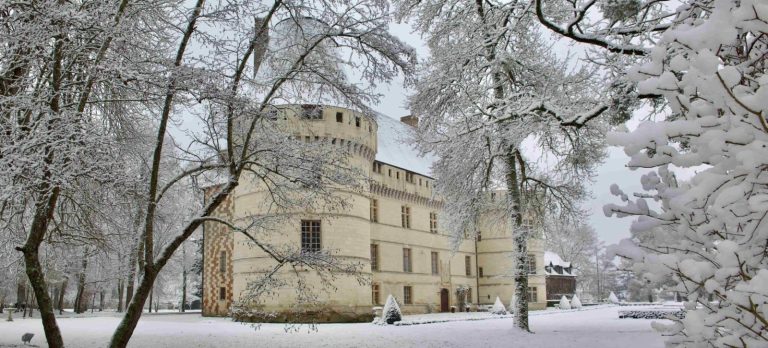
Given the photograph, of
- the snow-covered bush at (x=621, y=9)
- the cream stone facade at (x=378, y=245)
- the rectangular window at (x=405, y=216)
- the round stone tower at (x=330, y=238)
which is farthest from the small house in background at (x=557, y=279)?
the snow-covered bush at (x=621, y=9)

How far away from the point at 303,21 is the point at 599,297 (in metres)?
60.6

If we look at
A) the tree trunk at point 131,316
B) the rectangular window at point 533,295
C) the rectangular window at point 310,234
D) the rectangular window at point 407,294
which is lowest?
the rectangular window at point 533,295

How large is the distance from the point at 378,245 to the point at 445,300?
792cm

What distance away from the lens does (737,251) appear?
2186 mm

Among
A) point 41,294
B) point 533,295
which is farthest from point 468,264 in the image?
point 41,294

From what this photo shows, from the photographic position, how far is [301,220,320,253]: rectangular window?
2525 centimetres

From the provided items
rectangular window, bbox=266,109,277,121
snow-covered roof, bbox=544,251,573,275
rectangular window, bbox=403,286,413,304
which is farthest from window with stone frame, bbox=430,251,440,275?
rectangular window, bbox=266,109,277,121

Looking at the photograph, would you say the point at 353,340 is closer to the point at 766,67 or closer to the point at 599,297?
the point at 766,67

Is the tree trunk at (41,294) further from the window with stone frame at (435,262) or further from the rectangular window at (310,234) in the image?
the window with stone frame at (435,262)

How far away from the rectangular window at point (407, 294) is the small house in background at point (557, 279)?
19419 millimetres

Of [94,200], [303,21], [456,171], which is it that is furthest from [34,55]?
[456,171]

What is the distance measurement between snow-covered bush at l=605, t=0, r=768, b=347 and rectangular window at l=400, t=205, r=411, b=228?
100ft

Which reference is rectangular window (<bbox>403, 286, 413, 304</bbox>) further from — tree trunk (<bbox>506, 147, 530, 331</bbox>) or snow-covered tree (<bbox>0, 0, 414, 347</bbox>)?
snow-covered tree (<bbox>0, 0, 414, 347</bbox>)

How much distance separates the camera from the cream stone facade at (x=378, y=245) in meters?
24.8
